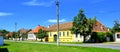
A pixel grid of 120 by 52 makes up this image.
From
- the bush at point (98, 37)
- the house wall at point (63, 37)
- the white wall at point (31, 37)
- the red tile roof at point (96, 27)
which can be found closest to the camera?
the bush at point (98, 37)

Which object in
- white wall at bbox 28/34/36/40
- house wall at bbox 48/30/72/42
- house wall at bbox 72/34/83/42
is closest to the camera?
house wall at bbox 72/34/83/42

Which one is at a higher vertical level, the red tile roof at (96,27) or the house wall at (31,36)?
the red tile roof at (96,27)

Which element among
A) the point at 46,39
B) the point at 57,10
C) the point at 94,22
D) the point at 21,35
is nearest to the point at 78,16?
the point at 94,22

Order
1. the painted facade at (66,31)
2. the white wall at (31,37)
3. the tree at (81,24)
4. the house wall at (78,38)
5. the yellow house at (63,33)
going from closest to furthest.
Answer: the tree at (81,24) < the house wall at (78,38) < the painted facade at (66,31) < the yellow house at (63,33) < the white wall at (31,37)

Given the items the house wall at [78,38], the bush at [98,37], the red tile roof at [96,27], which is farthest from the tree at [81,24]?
the house wall at [78,38]

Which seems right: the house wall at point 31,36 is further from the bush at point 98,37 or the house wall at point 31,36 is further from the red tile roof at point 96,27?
the bush at point 98,37

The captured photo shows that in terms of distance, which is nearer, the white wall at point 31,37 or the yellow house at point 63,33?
the yellow house at point 63,33

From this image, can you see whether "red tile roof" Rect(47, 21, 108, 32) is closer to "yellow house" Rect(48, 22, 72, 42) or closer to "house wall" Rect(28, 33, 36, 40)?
"yellow house" Rect(48, 22, 72, 42)

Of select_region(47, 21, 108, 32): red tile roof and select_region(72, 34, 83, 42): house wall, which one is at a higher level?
select_region(47, 21, 108, 32): red tile roof

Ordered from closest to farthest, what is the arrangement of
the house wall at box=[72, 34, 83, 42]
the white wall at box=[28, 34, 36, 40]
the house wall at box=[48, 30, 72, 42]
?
the house wall at box=[72, 34, 83, 42]
the house wall at box=[48, 30, 72, 42]
the white wall at box=[28, 34, 36, 40]

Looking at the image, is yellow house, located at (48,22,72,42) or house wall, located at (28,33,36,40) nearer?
yellow house, located at (48,22,72,42)

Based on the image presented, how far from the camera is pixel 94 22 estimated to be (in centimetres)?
7412

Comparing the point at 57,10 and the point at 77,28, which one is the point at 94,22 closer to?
the point at 77,28

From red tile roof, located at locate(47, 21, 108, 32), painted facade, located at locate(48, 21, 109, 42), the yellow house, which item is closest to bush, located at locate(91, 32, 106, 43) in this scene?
painted facade, located at locate(48, 21, 109, 42)
